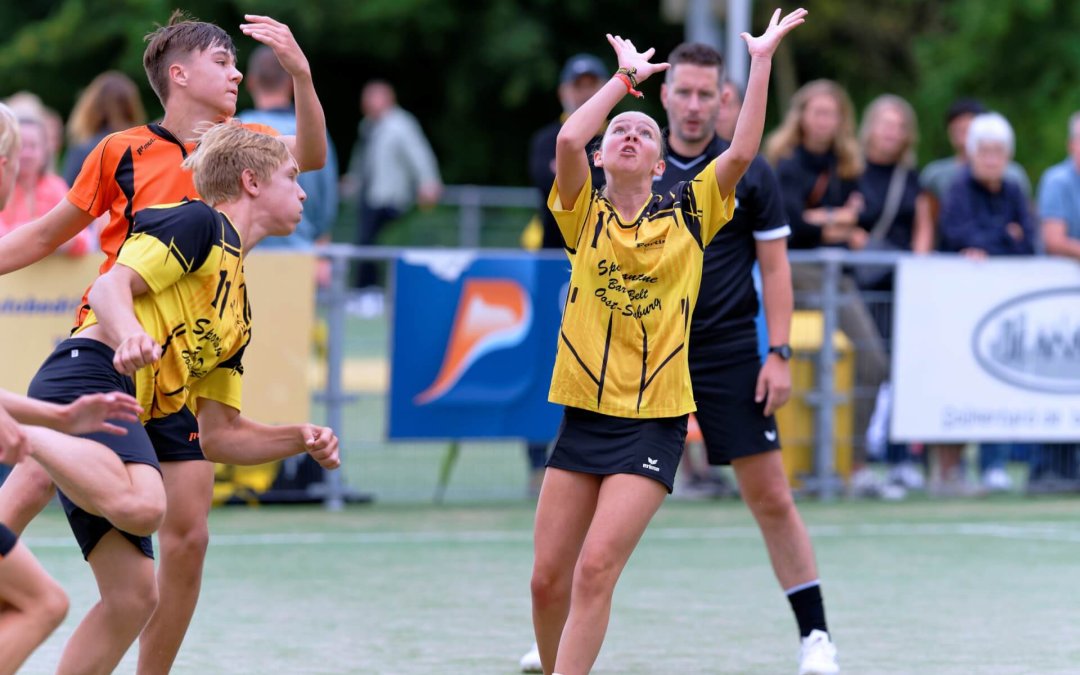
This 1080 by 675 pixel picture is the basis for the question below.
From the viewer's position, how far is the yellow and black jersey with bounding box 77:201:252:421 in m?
4.69

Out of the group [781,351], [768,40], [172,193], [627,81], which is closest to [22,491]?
[172,193]

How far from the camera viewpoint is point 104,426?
420 centimetres

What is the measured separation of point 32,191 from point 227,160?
501 centimetres

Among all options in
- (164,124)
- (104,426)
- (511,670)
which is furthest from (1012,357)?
(104,426)

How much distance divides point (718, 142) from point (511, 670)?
2044mm

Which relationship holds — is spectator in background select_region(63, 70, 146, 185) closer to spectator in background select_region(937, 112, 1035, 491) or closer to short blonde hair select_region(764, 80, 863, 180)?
short blonde hair select_region(764, 80, 863, 180)

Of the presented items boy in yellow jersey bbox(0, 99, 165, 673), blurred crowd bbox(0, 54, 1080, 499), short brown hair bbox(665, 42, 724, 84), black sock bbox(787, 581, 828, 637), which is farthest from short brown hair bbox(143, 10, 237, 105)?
blurred crowd bbox(0, 54, 1080, 499)

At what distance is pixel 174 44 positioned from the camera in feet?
17.4

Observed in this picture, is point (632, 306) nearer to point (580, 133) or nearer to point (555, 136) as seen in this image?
point (580, 133)

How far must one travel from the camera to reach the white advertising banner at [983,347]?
424 inches

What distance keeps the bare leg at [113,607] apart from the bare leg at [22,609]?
42 centimetres

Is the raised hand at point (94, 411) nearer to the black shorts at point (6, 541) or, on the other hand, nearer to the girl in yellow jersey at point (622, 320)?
the black shorts at point (6, 541)

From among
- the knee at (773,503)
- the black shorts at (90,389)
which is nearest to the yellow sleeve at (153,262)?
the black shorts at (90,389)

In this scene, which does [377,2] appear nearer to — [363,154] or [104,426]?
[363,154]
